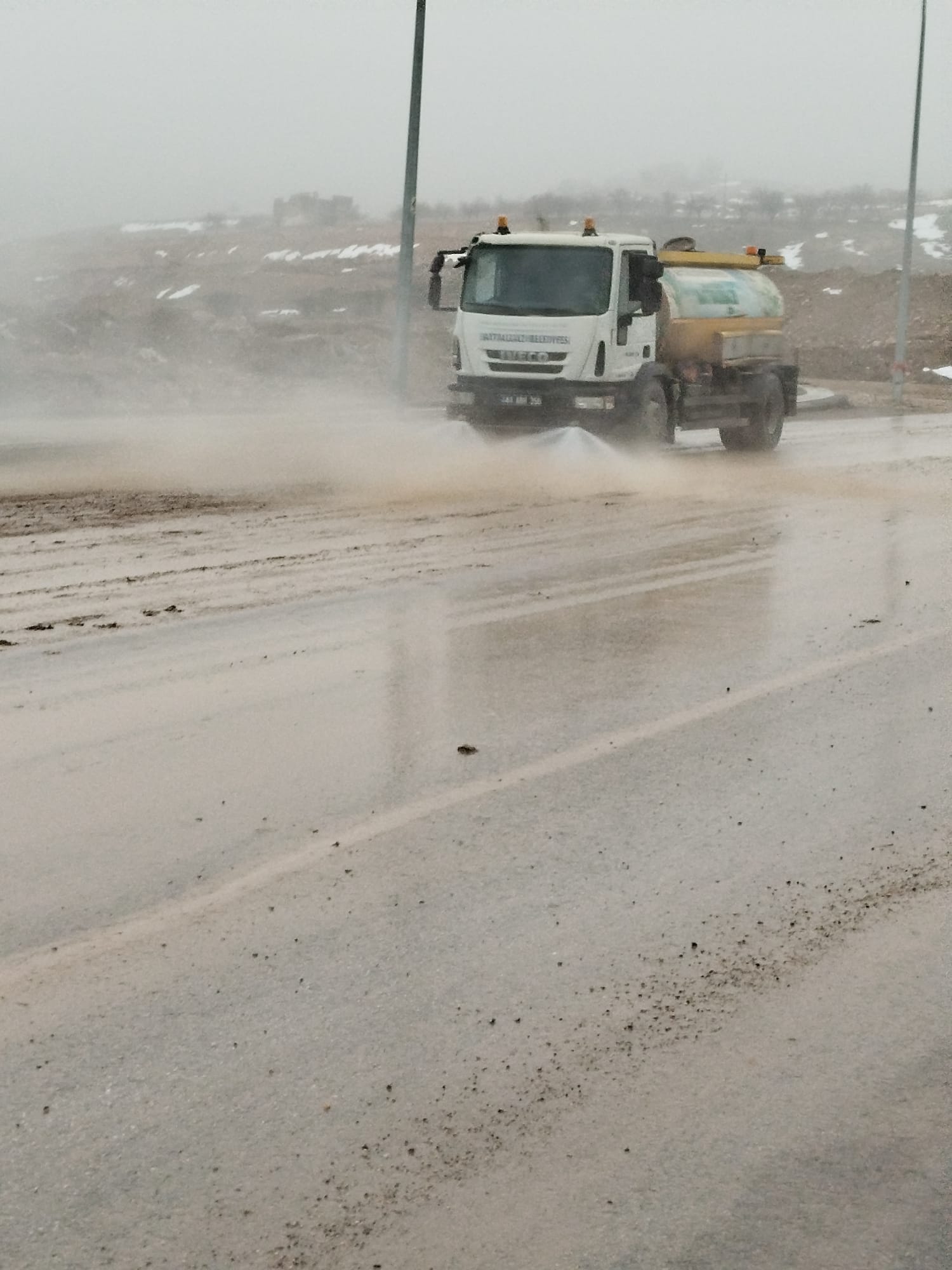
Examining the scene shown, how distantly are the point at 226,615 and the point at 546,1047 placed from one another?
20.0 ft

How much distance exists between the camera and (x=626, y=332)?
1962 cm

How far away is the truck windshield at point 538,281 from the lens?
1945cm

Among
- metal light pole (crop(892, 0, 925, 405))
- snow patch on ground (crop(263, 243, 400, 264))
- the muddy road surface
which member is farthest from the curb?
snow patch on ground (crop(263, 243, 400, 264))

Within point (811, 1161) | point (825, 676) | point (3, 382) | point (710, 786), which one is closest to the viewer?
point (811, 1161)

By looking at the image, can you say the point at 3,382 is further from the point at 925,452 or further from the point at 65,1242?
the point at 65,1242

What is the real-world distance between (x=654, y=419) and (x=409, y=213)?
866 centimetres

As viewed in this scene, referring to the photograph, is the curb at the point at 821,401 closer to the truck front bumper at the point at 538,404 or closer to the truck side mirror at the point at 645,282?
the truck side mirror at the point at 645,282

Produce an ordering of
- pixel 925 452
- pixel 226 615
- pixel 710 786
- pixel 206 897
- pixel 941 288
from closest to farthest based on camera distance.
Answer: pixel 206 897
pixel 710 786
pixel 226 615
pixel 925 452
pixel 941 288

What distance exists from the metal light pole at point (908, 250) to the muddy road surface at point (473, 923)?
2622 cm

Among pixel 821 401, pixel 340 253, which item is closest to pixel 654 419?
pixel 821 401

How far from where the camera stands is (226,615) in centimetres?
1005

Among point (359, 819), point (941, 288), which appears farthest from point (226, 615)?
point (941, 288)

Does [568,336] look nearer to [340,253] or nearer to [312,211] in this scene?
[340,253]

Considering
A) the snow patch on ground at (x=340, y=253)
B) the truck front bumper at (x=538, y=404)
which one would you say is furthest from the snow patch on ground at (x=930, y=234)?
the truck front bumper at (x=538, y=404)
